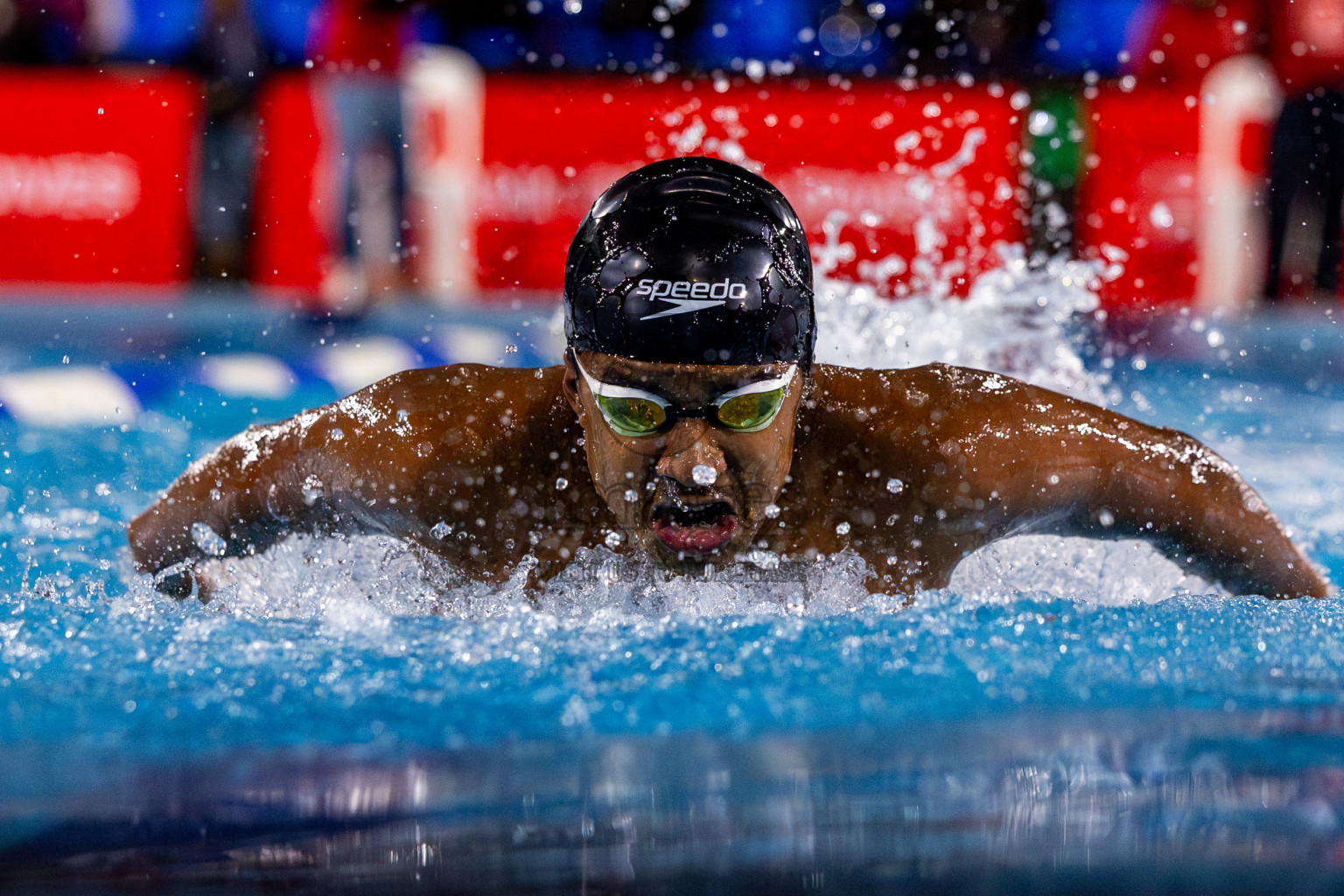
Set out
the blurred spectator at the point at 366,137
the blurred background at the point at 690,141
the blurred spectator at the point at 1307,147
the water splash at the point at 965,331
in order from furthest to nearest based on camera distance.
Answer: the blurred background at the point at 690,141 → the blurred spectator at the point at 1307,147 → the blurred spectator at the point at 366,137 → the water splash at the point at 965,331

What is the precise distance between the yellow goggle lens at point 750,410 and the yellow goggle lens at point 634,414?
9 centimetres

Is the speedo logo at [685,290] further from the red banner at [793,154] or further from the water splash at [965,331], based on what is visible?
the red banner at [793,154]

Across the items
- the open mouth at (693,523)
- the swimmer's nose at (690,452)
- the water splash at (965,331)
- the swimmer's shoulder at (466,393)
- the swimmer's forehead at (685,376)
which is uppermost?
the water splash at (965,331)

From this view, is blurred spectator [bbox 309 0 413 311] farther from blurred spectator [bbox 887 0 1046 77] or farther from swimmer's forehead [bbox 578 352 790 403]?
swimmer's forehead [bbox 578 352 790 403]

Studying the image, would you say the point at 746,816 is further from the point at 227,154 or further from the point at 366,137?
the point at 227,154

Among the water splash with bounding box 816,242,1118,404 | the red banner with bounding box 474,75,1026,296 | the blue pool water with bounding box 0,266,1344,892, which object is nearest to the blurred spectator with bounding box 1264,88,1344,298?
the red banner with bounding box 474,75,1026,296

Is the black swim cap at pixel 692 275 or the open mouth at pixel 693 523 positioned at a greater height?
the black swim cap at pixel 692 275

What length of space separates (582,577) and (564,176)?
5.20 meters

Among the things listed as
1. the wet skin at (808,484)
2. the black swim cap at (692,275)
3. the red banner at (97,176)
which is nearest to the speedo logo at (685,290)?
the black swim cap at (692,275)

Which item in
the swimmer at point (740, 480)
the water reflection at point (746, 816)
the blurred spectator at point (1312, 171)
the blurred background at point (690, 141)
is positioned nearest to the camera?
the water reflection at point (746, 816)

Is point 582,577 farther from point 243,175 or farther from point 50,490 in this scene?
point 243,175

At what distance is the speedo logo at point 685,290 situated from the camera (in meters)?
1.95

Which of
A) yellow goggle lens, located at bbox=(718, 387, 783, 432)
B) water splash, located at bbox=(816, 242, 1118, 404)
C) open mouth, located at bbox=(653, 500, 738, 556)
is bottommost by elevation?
open mouth, located at bbox=(653, 500, 738, 556)

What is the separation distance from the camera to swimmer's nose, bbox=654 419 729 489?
1.94 meters
